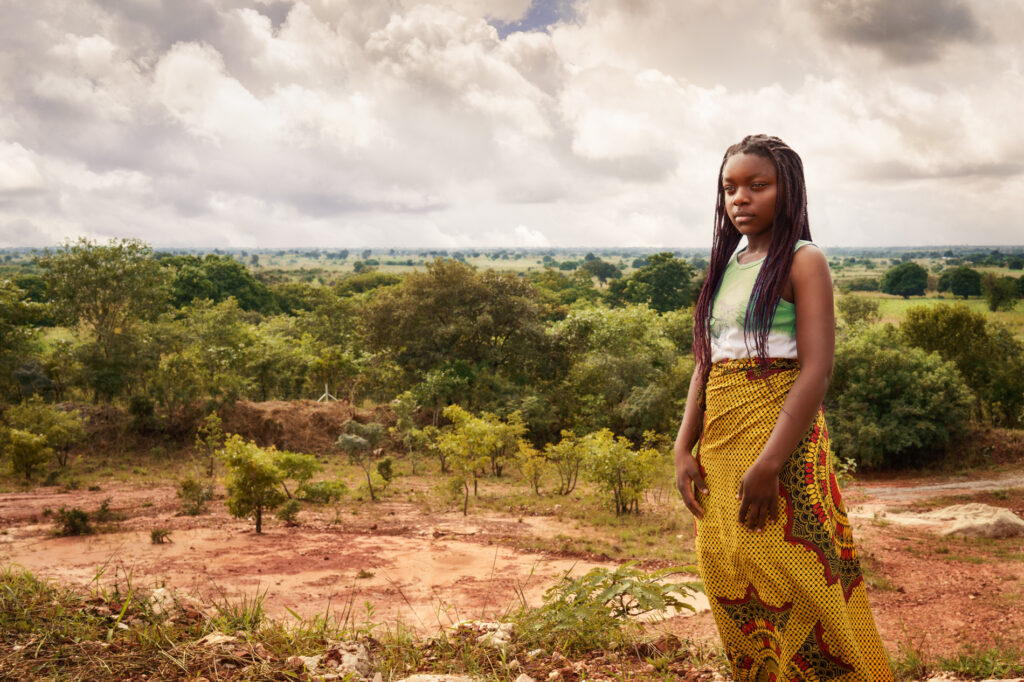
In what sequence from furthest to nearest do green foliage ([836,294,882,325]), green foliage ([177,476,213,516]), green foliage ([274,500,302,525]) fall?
green foliage ([836,294,882,325])
green foliage ([177,476,213,516])
green foliage ([274,500,302,525])

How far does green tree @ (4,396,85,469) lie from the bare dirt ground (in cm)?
153

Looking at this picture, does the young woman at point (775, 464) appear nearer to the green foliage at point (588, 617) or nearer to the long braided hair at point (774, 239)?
the long braided hair at point (774, 239)

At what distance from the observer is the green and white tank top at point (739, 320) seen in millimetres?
1632

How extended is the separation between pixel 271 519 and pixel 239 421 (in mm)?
6768

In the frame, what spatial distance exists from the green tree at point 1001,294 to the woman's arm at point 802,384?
128 ft

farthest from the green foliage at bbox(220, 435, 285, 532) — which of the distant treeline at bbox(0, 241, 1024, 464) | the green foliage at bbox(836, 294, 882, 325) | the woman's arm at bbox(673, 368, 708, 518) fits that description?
the green foliage at bbox(836, 294, 882, 325)

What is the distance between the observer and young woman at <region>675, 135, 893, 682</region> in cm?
158

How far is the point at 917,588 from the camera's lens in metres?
7.69

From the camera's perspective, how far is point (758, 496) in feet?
5.18

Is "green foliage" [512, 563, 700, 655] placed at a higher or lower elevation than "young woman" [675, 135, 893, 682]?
lower

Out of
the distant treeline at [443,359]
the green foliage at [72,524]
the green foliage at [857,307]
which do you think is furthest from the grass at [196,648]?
the green foliage at [857,307]

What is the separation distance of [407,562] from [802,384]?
25.1 feet

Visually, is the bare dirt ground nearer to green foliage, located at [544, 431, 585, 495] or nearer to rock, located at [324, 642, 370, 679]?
green foliage, located at [544, 431, 585, 495]

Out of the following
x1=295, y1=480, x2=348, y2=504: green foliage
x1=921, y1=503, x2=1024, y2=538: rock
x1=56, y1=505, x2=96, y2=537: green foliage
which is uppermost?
x1=56, y1=505, x2=96, y2=537: green foliage
